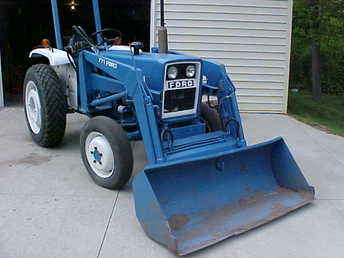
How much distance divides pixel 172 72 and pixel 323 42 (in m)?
8.76

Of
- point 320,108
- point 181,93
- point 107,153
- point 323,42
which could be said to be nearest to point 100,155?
point 107,153

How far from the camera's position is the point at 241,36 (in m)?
7.72

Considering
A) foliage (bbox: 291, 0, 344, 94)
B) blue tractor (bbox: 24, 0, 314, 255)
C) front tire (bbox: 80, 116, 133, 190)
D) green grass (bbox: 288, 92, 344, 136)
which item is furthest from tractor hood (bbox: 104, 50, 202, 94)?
foliage (bbox: 291, 0, 344, 94)

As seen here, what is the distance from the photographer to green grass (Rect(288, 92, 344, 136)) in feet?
32.1

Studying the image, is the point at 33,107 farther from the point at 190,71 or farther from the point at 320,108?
the point at 320,108

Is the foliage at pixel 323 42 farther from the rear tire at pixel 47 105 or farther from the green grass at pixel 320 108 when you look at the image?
the rear tire at pixel 47 105

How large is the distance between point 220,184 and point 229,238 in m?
0.52

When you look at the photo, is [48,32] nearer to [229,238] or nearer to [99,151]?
[99,151]

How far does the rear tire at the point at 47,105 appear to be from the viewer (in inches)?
190

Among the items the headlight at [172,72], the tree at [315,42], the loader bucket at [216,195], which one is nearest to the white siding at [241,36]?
the headlight at [172,72]

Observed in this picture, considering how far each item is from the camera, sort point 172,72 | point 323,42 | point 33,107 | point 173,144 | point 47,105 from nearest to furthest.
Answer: point 173,144, point 172,72, point 47,105, point 33,107, point 323,42

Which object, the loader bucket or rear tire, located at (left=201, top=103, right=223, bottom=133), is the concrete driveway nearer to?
the loader bucket

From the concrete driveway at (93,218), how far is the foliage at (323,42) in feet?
22.8

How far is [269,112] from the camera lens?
8016 mm
